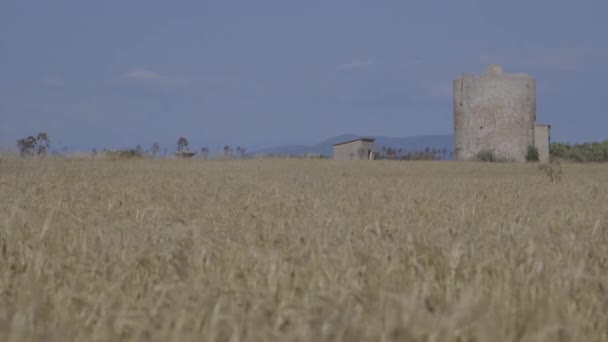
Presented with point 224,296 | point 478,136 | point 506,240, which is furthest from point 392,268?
point 478,136

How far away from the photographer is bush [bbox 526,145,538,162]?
34938 millimetres

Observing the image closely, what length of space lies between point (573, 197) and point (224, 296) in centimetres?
685

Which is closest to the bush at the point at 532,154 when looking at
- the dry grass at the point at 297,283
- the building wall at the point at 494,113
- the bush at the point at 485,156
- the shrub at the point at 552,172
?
the building wall at the point at 494,113

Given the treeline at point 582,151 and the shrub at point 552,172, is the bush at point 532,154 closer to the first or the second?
the treeline at point 582,151

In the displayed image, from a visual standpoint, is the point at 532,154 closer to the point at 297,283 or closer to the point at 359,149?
the point at 359,149

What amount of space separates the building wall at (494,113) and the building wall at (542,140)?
1.54m

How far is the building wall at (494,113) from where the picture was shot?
34.6 metres

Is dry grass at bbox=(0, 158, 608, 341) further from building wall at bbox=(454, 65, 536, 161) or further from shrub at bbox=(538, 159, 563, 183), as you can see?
building wall at bbox=(454, 65, 536, 161)

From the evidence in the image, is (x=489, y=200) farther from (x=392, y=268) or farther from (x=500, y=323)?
(x=500, y=323)

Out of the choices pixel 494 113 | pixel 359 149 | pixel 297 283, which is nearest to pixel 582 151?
pixel 494 113

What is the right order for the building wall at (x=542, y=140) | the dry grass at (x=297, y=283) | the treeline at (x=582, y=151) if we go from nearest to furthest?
the dry grass at (x=297, y=283) → the treeline at (x=582, y=151) → the building wall at (x=542, y=140)

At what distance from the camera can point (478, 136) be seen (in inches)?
1369

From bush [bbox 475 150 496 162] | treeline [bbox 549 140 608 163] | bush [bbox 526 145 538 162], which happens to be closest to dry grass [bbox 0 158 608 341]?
bush [bbox 475 150 496 162]

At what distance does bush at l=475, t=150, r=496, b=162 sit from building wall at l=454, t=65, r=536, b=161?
0.36 metres
